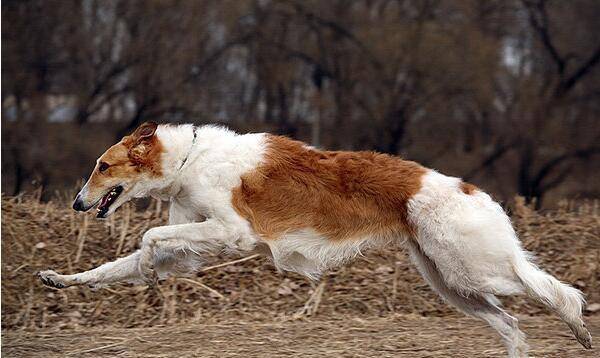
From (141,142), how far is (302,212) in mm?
1406

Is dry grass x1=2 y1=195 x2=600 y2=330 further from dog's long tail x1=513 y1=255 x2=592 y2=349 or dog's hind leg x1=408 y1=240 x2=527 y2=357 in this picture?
dog's long tail x1=513 y1=255 x2=592 y2=349

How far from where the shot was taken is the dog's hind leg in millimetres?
7328

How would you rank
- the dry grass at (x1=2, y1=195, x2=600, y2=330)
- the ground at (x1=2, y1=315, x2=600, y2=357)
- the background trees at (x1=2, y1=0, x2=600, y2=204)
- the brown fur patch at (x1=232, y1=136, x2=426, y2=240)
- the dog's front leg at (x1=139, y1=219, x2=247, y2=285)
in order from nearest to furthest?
the dog's front leg at (x1=139, y1=219, x2=247, y2=285) → the brown fur patch at (x1=232, y1=136, x2=426, y2=240) → the ground at (x1=2, y1=315, x2=600, y2=357) → the dry grass at (x1=2, y1=195, x2=600, y2=330) → the background trees at (x1=2, y1=0, x2=600, y2=204)

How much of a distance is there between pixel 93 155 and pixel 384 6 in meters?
8.58

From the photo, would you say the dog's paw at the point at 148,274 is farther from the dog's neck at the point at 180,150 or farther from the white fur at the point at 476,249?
the white fur at the point at 476,249

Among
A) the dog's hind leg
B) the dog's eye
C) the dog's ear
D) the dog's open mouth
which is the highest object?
the dog's ear

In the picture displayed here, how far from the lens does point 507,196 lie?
22.6m

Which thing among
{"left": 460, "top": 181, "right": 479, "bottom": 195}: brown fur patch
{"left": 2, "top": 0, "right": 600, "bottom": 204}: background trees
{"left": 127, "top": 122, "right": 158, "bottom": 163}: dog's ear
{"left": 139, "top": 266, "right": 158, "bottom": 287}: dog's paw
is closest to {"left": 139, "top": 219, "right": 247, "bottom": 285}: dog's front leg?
{"left": 139, "top": 266, "right": 158, "bottom": 287}: dog's paw

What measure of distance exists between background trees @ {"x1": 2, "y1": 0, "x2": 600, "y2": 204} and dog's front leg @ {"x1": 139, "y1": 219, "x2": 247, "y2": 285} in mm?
15499

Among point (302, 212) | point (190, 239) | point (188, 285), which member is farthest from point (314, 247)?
point (188, 285)

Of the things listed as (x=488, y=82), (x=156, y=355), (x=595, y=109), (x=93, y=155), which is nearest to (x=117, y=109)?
(x=93, y=155)

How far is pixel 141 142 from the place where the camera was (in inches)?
289

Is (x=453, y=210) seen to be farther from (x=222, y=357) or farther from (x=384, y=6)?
(x=384, y=6)

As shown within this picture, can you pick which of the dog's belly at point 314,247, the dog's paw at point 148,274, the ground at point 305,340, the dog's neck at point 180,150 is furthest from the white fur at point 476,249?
the dog's paw at point 148,274
